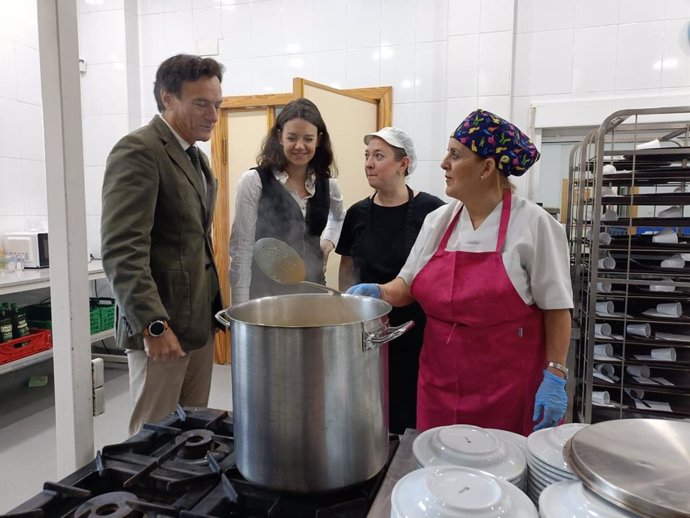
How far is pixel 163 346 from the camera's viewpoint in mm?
1320

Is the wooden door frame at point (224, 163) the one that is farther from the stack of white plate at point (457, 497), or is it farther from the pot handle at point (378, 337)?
the stack of white plate at point (457, 497)

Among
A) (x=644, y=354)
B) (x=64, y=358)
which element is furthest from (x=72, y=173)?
(x=644, y=354)

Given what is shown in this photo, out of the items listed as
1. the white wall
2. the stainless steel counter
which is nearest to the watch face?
the stainless steel counter

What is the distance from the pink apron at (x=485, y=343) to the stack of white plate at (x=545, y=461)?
0.55m

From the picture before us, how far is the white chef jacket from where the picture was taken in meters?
1.21

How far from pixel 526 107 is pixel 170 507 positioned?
3.07m

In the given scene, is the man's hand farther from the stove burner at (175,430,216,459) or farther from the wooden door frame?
the wooden door frame

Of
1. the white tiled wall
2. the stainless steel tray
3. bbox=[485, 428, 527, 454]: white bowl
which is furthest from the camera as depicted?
the white tiled wall

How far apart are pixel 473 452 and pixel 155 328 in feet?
2.98

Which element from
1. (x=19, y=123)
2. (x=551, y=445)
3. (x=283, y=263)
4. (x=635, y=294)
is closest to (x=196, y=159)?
(x=283, y=263)

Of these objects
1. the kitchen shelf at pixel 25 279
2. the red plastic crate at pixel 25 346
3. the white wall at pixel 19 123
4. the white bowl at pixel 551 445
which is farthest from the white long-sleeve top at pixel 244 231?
the white wall at pixel 19 123

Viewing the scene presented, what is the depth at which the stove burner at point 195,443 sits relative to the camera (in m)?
0.84

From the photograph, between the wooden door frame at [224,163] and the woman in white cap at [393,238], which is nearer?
the woman in white cap at [393,238]

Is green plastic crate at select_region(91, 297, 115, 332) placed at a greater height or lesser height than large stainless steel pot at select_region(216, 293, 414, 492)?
lesser
